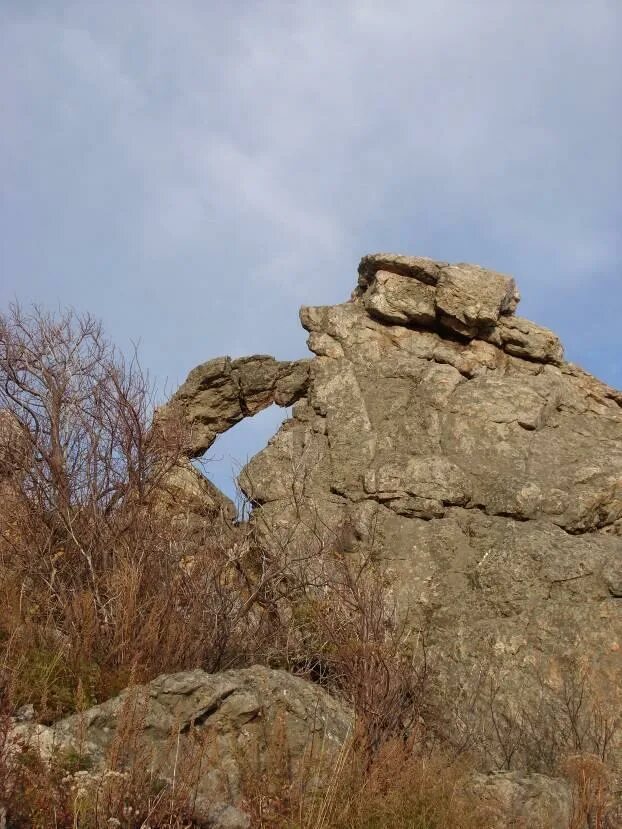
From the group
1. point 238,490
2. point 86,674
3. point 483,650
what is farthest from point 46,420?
point 483,650

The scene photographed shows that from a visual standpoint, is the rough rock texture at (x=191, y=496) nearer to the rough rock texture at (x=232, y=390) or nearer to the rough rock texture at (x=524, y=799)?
the rough rock texture at (x=232, y=390)

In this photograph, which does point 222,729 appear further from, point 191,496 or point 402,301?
point 402,301

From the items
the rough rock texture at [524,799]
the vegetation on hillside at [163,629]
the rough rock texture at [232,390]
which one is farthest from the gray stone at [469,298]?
the rough rock texture at [524,799]

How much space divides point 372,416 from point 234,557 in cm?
343

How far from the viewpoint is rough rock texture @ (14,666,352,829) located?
6.41 m

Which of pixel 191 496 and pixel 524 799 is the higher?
pixel 191 496

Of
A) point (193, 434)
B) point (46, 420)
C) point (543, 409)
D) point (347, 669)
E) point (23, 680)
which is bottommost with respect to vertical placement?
point (23, 680)

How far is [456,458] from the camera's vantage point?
12.0 m

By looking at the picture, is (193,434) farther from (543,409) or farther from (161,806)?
(161,806)

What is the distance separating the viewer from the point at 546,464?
12.0 m

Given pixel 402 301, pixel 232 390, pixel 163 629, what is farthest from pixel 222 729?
pixel 402 301

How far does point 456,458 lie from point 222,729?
5914 millimetres

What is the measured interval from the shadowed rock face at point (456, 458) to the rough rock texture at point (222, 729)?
9.41ft

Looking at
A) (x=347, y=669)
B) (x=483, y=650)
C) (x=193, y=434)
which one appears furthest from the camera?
(x=193, y=434)
